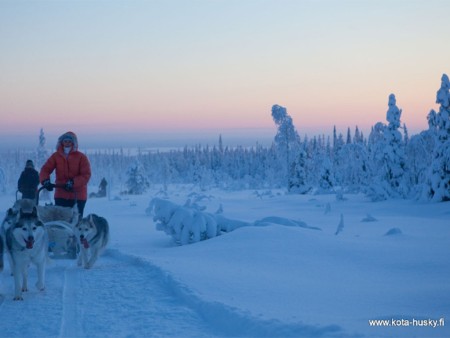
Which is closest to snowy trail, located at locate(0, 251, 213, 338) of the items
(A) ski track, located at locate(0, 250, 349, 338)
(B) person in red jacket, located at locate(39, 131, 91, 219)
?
(A) ski track, located at locate(0, 250, 349, 338)

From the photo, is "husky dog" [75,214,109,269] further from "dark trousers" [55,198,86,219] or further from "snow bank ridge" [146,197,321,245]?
"snow bank ridge" [146,197,321,245]

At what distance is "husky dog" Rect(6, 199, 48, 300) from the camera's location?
5.94 m

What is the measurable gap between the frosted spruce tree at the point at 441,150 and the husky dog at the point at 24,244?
2262cm

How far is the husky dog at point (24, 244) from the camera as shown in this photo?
5.94 m

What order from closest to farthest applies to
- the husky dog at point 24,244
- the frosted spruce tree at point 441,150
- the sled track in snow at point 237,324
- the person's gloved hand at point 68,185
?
the sled track in snow at point 237,324, the husky dog at point 24,244, the person's gloved hand at point 68,185, the frosted spruce tree at point 441,150

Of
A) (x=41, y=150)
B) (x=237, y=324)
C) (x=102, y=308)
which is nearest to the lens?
(x=237, y=324)

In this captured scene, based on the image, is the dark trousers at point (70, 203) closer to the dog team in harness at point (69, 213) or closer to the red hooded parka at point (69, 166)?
the dog team in harness at point (69, 213)

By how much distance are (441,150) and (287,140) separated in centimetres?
2029

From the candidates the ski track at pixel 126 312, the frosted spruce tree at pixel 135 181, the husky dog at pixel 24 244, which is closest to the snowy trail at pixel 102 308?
the ski track at pixel 126 312

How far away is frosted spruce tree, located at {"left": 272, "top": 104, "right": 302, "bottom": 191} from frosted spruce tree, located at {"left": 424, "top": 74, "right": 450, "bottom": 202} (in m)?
17.4

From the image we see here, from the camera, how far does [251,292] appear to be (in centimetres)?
596

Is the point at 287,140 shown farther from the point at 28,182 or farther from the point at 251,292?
the point at 251,292

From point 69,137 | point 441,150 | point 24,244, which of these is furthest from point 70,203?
point 441,150

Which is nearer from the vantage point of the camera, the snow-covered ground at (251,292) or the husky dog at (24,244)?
the snow-covered ground at (251,292)
